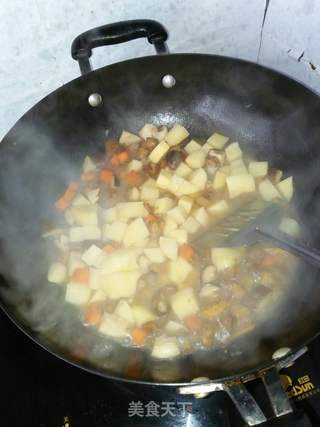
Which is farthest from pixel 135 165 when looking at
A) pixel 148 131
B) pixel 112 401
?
pixel 112 401

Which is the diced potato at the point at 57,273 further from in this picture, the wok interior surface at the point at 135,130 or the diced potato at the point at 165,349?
the diced potato at the point at 165,349

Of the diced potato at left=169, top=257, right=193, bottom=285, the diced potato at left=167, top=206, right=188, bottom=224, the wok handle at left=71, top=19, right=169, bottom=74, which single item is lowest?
the diced potato at left=169, top=257, right=193, bottom=285

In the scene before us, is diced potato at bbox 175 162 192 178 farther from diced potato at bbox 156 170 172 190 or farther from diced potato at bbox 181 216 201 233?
diced potato at bbox 181 216 201 233

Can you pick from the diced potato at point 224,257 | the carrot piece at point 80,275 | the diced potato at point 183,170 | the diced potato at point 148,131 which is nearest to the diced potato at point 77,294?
the carrot piece at point 80,275

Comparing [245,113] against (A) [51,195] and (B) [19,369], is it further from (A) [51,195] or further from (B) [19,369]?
(B) [19,369]

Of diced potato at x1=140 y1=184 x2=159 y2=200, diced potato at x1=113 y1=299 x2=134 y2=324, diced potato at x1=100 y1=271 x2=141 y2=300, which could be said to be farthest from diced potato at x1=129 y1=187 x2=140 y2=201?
diced potato at x1=113 y1=299 x2=134 y2=324

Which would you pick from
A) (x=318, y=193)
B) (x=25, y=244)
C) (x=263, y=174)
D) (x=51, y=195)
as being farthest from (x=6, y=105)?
(x=318, y=193)

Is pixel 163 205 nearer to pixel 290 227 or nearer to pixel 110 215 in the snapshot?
pixel 110 215
